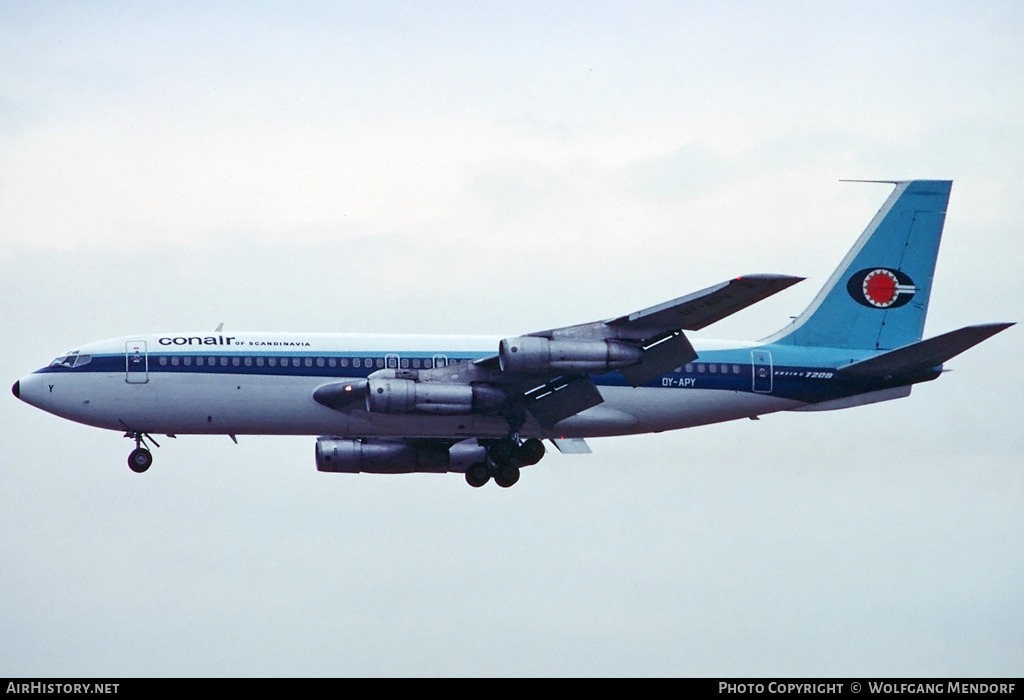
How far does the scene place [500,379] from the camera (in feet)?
193

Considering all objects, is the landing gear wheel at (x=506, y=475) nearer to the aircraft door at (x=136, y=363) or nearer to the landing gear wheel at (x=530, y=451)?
the landing gear wheel at (x=530, y=451)

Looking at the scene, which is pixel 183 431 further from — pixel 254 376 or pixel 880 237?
pixel 880 237

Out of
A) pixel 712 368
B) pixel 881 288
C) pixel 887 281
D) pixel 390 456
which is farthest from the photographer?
pixel 887 281

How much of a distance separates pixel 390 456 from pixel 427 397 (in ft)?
28.9

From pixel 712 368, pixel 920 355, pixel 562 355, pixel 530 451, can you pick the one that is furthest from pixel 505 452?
pixel 920 355

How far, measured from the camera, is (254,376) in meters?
59.8

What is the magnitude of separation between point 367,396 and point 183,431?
754 centimetres

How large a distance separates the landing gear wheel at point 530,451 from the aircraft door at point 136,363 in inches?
531

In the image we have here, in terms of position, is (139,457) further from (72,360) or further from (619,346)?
(619,346)

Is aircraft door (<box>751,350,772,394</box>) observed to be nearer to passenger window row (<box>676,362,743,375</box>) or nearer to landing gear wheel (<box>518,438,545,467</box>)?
passenger window row (<box>676,362,743,375</box>)

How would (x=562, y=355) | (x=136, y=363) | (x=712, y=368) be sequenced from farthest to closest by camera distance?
(x=712, y=368) → (x=136, y=363) → (x=562, y=355)

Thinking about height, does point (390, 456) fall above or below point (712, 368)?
below

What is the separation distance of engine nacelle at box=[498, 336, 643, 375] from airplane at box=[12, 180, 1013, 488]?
46mm
